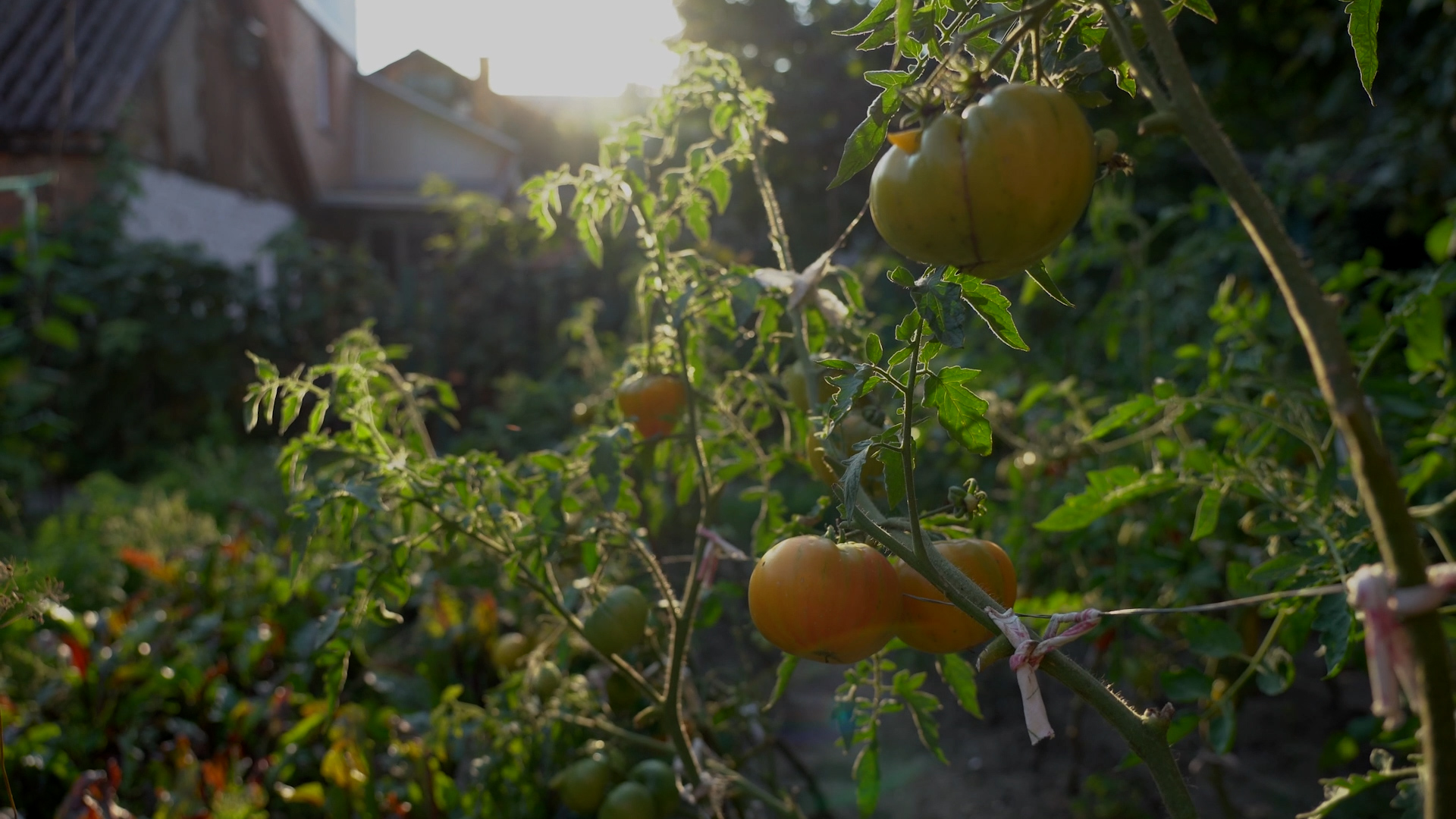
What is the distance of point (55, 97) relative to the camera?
928cm

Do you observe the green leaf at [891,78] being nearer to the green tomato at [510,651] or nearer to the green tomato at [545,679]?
the green tomato at [545,679]

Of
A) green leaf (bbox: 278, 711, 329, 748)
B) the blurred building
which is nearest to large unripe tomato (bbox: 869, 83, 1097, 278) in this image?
green leaf (bbox: 278, 711, 329, 748)

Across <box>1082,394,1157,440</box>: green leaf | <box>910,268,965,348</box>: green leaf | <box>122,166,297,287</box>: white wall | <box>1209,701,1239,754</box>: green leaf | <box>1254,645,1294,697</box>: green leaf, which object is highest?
<box>122,166,297,287</box>: white wall

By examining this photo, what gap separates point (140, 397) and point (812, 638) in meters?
9.18

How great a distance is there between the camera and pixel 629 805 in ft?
5.63

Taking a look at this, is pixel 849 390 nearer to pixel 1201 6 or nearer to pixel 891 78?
pixel 891 78

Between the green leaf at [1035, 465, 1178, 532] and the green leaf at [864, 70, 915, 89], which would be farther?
the green leaf at [1035, 465, 1178, 532]

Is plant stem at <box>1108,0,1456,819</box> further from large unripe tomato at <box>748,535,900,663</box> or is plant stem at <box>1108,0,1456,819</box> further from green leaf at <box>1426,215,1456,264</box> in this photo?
green leaf at <box>1426,215,1456,264</box>

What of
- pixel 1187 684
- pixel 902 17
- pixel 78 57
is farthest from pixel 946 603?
pixel 78 57

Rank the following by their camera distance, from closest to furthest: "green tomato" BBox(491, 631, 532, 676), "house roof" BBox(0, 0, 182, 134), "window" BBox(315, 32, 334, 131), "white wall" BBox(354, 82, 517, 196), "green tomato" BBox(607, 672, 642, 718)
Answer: "green tomato" BBox(607, 672, 642, 718) < "green tomato" BBox(491, 631, 532, 676) < "house roof" BBox(0, 0, 182, 134) < "window" BBox(315, 32, 334, 131) < "white wall" BBox(354, 82, 517, 196)

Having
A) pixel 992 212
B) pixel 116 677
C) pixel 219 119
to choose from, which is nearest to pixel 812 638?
pixel 992 212

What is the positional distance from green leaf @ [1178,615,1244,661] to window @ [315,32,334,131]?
17981mm

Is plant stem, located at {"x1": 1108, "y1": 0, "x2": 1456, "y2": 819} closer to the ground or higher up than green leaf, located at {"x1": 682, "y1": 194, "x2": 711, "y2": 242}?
closer to the ground

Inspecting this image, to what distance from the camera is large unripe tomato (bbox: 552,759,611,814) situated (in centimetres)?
181
